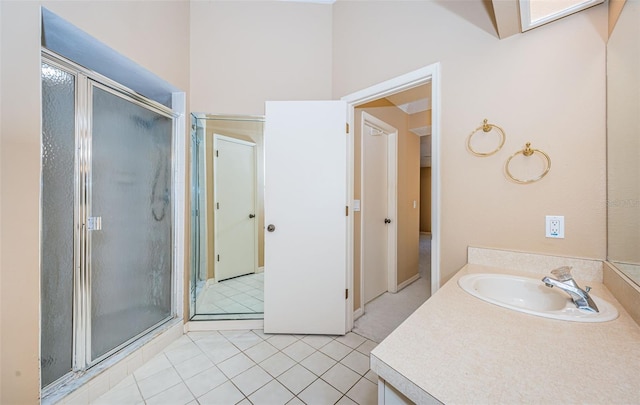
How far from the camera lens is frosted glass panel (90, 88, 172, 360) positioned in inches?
58.6

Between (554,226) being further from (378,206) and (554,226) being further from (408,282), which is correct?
(408,282)

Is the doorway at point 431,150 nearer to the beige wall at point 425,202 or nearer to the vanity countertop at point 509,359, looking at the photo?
the vanity countertop at point 509,359

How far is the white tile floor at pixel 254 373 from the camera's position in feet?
4.35

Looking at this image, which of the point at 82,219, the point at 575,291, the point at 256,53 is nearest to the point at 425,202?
the point at 256,53

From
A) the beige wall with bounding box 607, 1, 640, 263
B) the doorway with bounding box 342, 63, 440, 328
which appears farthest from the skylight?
the doorway with bounding box 342, 63, 440, 328

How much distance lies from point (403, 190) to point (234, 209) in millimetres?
2158

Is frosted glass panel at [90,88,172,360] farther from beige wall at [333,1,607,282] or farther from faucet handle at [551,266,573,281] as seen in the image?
→ faucet handle at [551,266,573,281]

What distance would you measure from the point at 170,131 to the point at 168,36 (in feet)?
2.25

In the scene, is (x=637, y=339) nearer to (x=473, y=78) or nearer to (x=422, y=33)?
(x=473, y=78)

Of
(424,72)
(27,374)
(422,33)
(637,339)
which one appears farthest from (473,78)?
(27,374)

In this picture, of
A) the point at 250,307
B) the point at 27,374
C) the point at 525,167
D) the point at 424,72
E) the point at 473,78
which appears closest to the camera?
the point at 27,374

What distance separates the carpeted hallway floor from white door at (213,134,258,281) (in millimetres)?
1481

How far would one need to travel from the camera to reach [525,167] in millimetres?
1172

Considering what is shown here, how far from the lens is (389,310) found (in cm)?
240
